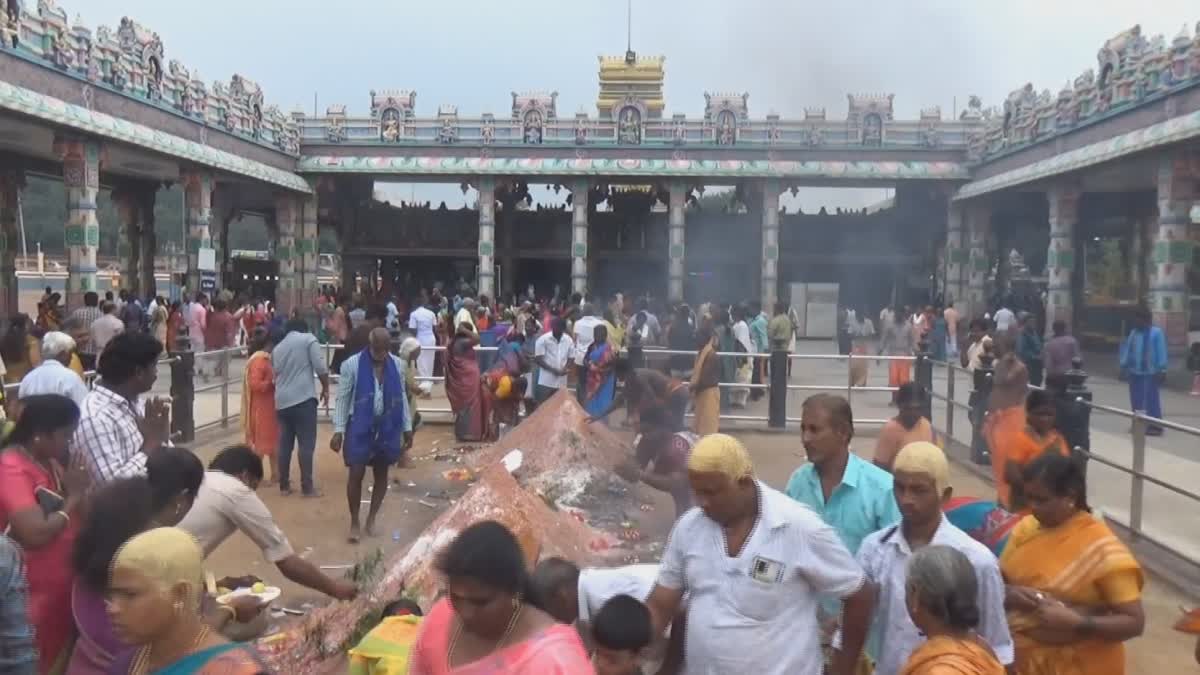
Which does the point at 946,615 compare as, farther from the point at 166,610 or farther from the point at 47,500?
the point at 47,500

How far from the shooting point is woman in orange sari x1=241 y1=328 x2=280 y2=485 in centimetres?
812

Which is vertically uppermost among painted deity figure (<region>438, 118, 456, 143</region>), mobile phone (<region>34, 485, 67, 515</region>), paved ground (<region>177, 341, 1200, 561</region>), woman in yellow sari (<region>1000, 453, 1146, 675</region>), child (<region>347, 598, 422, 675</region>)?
painted deity figure (<region>438, 118, 456, 143</region>)

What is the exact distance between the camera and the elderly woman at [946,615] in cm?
230

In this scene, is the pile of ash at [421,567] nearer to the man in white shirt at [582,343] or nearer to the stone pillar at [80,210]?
the man in white shirt at [582,343]

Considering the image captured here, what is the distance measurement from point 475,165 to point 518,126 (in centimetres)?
153

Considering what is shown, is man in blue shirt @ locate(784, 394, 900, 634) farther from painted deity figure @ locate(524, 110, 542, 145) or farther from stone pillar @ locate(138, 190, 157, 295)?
stone pillar @ locate(138, 190, 157, 295)

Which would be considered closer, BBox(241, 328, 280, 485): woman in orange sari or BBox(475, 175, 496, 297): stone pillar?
BBox(241, 328, 280, 485): woman in orange sari

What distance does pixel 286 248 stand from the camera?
85.3 feet

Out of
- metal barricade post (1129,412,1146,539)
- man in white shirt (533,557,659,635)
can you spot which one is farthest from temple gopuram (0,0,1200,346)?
man in white shirt (533,557,659,635)

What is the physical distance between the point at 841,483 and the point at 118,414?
107 inches

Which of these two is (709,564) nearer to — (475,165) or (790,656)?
(790,656)

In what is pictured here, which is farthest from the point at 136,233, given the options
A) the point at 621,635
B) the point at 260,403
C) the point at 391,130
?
the point at 621,635

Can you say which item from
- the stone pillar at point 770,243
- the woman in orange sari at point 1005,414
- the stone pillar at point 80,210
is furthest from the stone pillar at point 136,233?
the woman in orange sari at point 1005,414

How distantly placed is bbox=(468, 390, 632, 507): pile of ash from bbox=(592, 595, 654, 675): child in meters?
4.32
